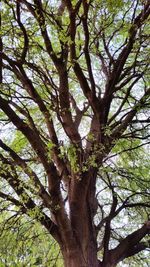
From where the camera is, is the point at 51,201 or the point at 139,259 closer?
the point at 51,201

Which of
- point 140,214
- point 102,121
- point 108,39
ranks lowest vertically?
point 140,214

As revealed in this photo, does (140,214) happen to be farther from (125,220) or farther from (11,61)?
(11,61)

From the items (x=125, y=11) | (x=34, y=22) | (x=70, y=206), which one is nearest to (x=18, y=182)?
(x=70, y=206)

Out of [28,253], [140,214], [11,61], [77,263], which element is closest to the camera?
[77,263]

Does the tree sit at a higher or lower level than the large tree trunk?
higher

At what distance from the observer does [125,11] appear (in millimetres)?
4789

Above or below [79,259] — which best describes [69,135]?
above

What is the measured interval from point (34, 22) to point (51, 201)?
229cm

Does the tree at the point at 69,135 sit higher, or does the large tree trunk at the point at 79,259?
the tree at the point at 69,135

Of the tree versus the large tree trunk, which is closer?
the large tree trunk

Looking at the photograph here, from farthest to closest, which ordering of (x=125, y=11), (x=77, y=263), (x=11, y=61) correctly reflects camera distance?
(x=125, y=11)
(x=11, y=61)
(x=77, y=263)

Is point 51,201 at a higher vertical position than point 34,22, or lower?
lower

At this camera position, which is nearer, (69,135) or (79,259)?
(79,259)

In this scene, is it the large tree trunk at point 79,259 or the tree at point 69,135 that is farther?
the tree at point 69,135
